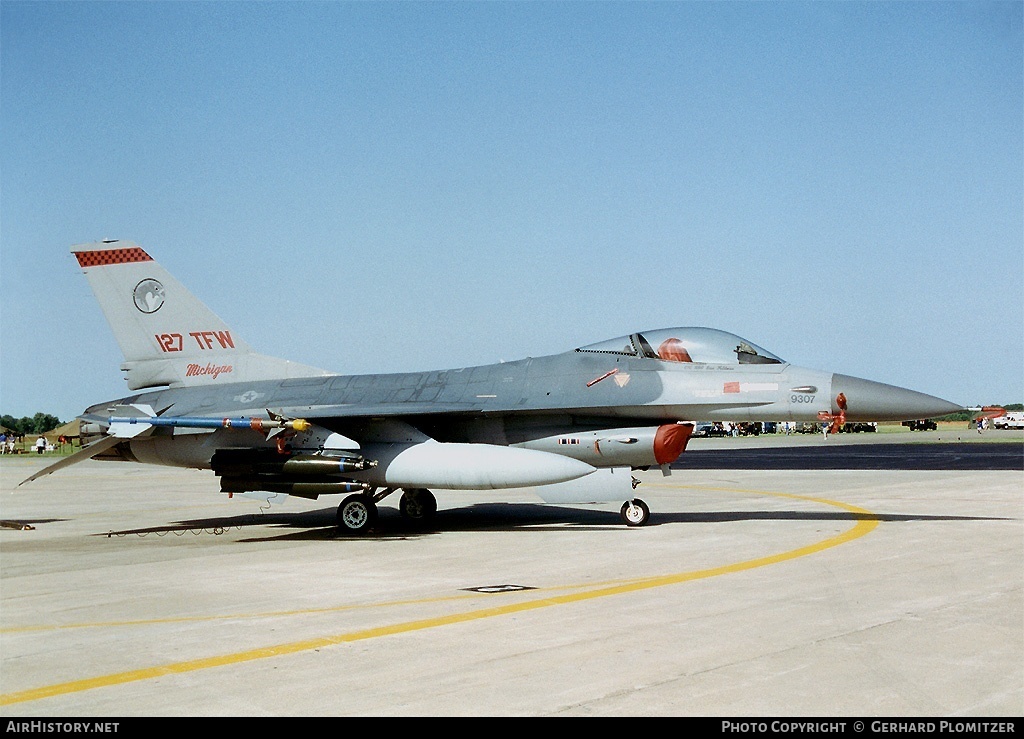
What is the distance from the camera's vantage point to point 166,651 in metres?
7.70

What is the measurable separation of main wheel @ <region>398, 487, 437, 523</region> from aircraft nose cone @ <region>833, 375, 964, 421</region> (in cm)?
773

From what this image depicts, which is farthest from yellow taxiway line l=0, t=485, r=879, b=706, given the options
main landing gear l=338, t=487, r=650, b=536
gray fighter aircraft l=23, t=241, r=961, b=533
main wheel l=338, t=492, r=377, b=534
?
main wheel l=338, t=492, r=377, b=534

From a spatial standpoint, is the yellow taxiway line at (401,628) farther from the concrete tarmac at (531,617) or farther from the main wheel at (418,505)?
the main wheel at (418,505)

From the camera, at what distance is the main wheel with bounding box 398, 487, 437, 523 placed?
18.6 metres

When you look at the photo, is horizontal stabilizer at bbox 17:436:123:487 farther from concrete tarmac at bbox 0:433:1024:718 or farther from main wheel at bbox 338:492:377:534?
main wheel at bbox 338:492:377:534

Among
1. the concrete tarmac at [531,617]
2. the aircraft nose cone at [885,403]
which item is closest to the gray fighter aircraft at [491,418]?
the aircraft nose cone at [885,403]

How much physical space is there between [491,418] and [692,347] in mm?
3575

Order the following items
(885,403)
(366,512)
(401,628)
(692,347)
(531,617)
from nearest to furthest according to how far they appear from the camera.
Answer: (401,628)
(531,617)
(885,403)
(692,347)
(366,512)

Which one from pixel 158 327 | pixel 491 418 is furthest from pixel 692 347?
pixel 158 327

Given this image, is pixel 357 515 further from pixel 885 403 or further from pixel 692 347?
pixel 885 403

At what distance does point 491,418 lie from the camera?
663 inches

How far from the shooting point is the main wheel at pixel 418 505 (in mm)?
18578

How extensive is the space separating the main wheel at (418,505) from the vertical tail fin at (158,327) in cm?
297
